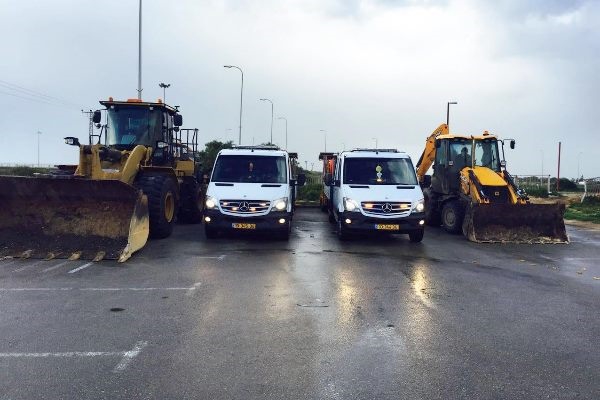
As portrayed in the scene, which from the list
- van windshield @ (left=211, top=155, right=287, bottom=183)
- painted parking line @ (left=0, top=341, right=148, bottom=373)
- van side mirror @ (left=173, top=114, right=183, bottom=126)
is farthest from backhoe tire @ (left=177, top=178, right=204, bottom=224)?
painted parking line @ (left=0, top=341, right=148, bottom=373)

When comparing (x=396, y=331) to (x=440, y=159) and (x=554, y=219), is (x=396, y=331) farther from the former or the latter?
(x=440, y=159)

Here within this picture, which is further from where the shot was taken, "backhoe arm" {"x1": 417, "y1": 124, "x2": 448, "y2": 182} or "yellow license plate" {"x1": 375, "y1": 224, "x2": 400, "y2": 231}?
"backhoe arm" {"x1": 417, "y1": 124, "x2": 448, "y2": 182}

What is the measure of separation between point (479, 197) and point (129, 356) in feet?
38.5

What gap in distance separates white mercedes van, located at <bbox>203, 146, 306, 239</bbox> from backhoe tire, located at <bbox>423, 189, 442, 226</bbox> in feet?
17.8

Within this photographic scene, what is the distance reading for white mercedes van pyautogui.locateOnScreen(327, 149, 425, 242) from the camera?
490 inches

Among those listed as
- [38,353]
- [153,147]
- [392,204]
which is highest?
[153,147]

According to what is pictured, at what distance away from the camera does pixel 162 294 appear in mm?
7453

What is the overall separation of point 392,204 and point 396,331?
6.83 meters

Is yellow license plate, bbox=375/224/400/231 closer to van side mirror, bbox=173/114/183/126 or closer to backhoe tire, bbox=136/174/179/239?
backhoe tire, bbox=136/174/179/239

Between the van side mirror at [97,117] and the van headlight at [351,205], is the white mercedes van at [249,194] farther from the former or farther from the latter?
the van side mirror at [97,117]

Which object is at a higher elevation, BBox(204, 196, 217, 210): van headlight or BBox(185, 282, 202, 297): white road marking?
BBox(204, 196, 217, 210): van headlight

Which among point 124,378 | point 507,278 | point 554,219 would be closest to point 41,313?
point 124,378

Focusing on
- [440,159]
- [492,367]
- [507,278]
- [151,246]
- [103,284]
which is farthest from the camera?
[440,159]

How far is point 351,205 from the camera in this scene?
Answer: 12617mm
